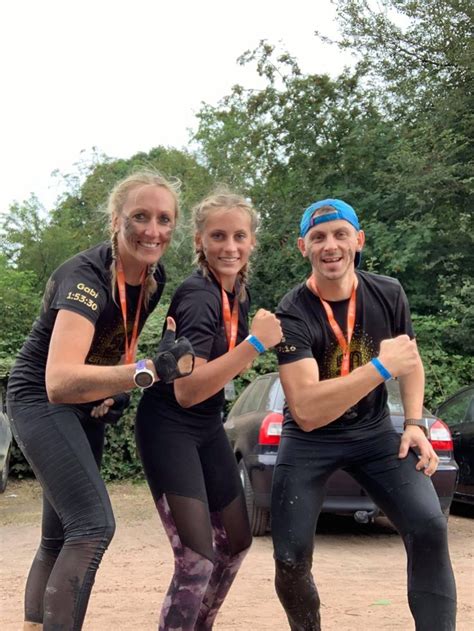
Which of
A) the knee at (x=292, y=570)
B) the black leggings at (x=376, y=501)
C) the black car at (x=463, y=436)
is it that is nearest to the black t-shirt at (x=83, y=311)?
the black leggings at (x=376, y=501)

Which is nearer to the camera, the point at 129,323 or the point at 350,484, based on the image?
the point at 129,323

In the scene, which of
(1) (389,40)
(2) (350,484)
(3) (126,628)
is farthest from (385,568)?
(1) (389,40)

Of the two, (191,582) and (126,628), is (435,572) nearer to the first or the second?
(191,582)

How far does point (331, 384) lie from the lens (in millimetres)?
3543

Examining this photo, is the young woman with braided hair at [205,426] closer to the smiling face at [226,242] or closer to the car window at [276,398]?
the smiling face at [226,242]

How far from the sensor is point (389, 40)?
21.5 metres

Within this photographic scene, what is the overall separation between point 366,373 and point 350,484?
4.27 meters

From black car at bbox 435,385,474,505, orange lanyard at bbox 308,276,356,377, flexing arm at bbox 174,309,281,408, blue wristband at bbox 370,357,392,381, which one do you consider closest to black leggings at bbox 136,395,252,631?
flexing arm at bbox 174,309,281,408

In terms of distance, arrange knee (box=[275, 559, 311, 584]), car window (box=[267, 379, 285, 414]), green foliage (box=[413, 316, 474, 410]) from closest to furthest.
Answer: knee (box=[275, 559, 311, 584]) < car window (box=[267, 379, 285, 414]) < green foliage (box=[413, 316, 474, 410])

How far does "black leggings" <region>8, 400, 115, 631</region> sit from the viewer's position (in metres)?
3.14

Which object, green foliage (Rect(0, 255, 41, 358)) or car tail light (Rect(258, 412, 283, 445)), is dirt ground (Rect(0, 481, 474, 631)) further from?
green foliage (Rect(0, 255, 41, 358))

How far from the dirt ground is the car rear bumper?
0.46 metres

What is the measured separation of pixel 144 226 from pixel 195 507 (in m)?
1.26

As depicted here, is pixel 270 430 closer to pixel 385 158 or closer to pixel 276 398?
pixel 276 398
